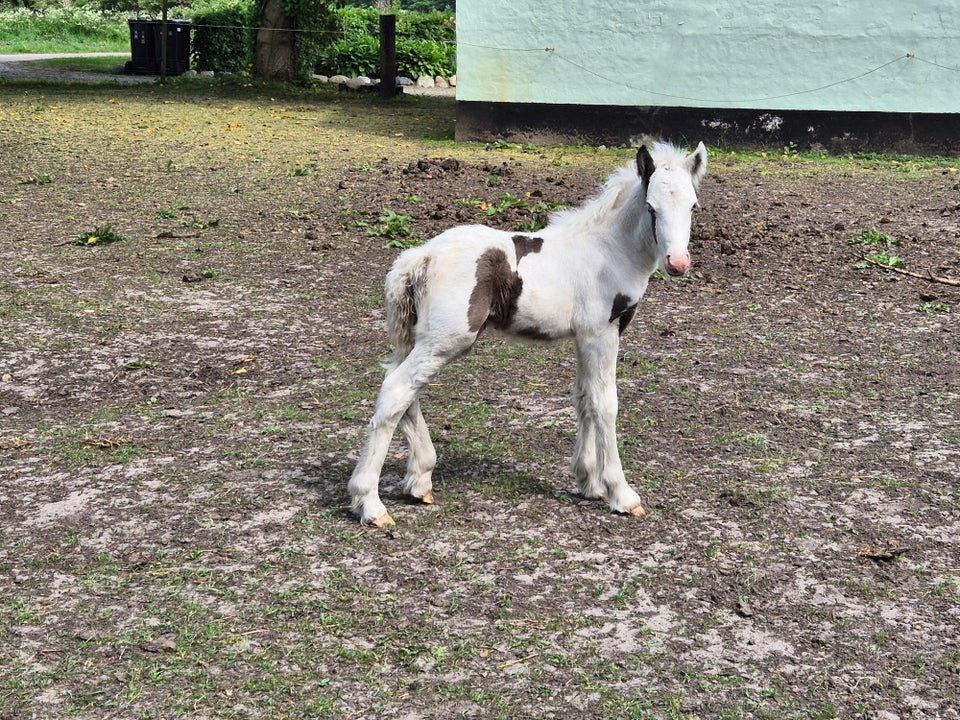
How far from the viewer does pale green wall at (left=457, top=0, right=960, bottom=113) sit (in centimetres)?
1457

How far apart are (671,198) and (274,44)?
72.4ft

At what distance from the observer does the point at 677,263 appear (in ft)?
14.8

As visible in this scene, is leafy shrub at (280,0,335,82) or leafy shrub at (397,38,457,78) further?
leafy shrub at (397,38,457,78)

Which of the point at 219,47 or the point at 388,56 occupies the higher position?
the point at 219,47

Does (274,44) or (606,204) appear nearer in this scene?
(606,204)

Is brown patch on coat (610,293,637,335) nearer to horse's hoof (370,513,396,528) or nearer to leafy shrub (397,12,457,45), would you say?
horse's hoof (370,513,396,528)

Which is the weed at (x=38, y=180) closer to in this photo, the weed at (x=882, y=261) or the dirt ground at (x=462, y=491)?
the dirt ground at (x=462, y=491)

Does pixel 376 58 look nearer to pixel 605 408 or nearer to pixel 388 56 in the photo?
pixel 388 56

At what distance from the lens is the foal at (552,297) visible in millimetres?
4719

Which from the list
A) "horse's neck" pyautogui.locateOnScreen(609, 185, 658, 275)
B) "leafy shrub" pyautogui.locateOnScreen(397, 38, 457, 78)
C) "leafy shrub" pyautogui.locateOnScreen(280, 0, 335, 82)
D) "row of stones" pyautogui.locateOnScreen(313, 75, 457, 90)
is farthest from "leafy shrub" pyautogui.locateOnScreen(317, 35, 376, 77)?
"horse's neck" pyautogui.locateOnScreen(609, 185, 658, 275)

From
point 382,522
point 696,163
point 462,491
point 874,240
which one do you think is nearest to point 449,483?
point 462,491

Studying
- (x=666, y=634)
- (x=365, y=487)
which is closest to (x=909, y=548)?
(x=666, y=634)

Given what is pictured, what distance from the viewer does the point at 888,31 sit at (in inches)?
573

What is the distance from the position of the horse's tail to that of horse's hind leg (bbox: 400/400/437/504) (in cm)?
30
